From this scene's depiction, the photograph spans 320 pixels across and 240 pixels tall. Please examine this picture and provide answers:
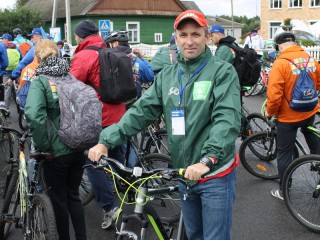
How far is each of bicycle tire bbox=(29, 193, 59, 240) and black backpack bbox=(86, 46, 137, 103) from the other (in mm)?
1342

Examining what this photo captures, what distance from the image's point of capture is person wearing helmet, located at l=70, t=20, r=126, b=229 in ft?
14.4

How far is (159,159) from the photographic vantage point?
4828 millimetres

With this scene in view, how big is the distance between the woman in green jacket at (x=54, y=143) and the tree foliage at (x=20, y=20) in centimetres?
4034

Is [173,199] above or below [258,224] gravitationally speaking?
above

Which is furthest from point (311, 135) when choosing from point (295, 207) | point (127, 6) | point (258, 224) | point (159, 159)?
point (127, 6)

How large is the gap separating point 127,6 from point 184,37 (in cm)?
3987

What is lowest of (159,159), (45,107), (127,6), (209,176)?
(159,159)

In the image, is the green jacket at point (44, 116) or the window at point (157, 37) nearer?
the green jacket at point (44, 116)

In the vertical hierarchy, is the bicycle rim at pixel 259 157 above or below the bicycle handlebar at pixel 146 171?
below

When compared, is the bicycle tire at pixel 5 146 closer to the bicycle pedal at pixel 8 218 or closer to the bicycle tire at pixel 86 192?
the bicycle tire at pixel 86 192

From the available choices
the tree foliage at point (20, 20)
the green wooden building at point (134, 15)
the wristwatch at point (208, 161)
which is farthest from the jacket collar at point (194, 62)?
the tree foliage at point (20, 20)

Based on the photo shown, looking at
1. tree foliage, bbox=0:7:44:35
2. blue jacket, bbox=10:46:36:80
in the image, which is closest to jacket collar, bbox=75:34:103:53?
blue jacket, bbox=10:46:36:80

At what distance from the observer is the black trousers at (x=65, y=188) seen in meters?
3.65

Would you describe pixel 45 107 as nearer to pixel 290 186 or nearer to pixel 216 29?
pixel 290 186
